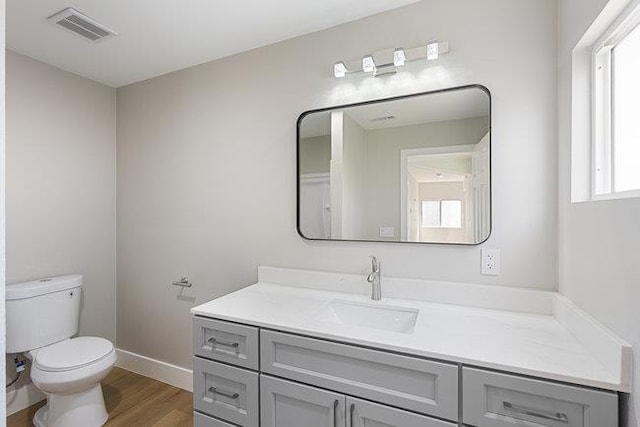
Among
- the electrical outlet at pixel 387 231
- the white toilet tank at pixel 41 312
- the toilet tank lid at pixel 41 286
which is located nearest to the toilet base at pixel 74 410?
the white toilet tank at pixel 41 312

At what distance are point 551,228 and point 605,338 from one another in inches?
22.6

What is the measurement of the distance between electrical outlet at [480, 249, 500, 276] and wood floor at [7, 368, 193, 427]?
197 cm

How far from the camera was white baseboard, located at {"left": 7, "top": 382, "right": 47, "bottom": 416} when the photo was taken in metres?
2.07

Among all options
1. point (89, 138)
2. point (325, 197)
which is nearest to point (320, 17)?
point (325, 197)

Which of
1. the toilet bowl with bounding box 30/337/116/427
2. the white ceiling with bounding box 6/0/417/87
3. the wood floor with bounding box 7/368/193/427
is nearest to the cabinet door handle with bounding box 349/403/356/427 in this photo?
the wood floor with bounding box 7/368/193/427

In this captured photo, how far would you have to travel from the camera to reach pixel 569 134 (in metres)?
1.28

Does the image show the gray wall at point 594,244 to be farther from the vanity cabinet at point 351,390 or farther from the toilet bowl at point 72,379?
the toilet bowl at point 72,379

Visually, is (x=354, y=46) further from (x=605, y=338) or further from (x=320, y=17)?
(x=605, y=338)

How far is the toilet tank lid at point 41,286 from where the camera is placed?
76.7 inches

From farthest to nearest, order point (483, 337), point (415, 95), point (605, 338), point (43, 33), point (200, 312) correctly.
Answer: point (43, 33)
point (415, 95)
point (200, 312)
point (483, 337)
point (605, 338)

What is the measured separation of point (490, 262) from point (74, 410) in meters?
2.44

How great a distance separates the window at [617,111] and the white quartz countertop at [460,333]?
54 centimetres

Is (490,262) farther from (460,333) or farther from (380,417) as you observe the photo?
(380,417)

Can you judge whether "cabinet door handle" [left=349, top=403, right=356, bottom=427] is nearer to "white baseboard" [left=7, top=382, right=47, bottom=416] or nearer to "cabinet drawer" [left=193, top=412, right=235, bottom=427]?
"cabinet drawer" [left=193, top=412, right=235, bottom=427]
